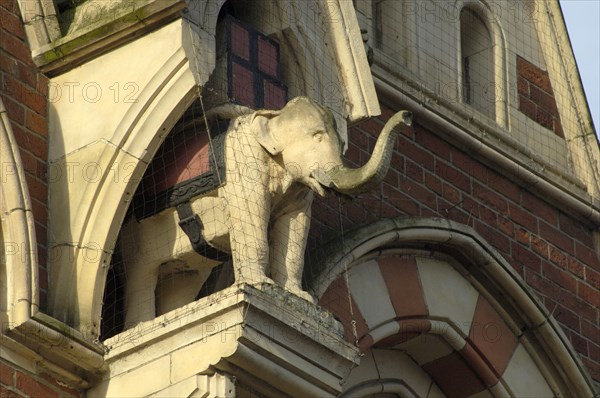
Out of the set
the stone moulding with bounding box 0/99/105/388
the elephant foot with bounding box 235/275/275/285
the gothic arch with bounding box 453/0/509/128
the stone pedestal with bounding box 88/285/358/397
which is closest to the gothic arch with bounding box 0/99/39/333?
the stone moulding with bounding box 0/99/105/388

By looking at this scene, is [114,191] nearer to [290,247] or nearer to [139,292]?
[139,292]

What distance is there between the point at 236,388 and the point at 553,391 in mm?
3076

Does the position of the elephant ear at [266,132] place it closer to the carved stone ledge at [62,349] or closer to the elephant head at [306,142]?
the elephant head at [306,142]

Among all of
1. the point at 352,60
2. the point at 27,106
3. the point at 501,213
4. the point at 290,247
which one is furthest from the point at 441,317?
the point at 27,106

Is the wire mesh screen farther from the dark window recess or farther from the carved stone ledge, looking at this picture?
the carved stone ledge

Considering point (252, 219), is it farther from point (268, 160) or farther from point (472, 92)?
point (472, 92)

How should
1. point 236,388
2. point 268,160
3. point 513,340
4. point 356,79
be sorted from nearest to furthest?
point 236,388, point 268,160, point 356,79, point 513,340

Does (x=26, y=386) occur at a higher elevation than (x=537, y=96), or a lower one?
lower

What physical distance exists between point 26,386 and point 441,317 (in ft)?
8.70

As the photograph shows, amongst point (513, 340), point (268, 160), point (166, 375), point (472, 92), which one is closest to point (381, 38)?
point (472, 92)

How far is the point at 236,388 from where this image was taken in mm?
8273

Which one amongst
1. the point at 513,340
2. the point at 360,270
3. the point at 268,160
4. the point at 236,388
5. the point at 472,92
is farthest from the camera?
the point at 472,92

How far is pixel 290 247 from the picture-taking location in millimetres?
8859

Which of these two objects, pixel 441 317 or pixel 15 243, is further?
pixel 441 317
